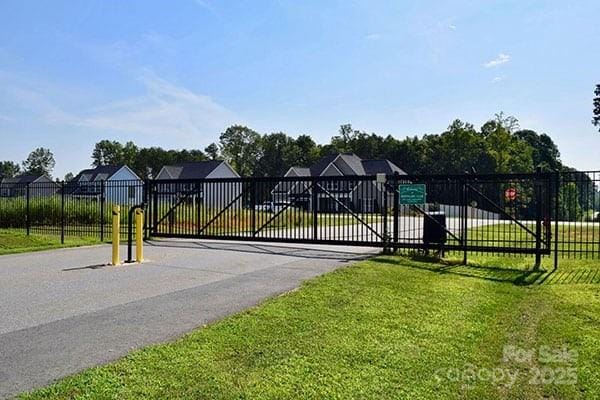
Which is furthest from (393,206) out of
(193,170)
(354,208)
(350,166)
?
(193,170)

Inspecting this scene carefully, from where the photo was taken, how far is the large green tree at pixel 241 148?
291 feet

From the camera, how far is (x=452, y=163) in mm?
65312

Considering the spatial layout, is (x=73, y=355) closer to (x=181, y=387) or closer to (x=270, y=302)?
(x=181, y=387)

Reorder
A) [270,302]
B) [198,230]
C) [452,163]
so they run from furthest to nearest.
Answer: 1. [452,163]
2. [198,230]
3. [270,302]

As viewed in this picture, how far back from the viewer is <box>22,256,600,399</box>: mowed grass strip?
3.54m

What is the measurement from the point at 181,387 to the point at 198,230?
37.9ft

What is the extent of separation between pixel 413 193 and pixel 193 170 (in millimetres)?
52784

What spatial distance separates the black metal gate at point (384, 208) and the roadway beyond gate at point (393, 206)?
21mm

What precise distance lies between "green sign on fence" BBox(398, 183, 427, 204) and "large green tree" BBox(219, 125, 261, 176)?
7822 centimetres

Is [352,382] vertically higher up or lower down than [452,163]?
lower down

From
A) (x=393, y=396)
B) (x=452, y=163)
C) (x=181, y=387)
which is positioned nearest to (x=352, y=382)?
(x=393, y=396)

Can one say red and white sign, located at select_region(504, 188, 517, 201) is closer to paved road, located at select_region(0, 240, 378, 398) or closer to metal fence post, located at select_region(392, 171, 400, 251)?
metal fence post, located at select_region(392, 171, 400, 251)

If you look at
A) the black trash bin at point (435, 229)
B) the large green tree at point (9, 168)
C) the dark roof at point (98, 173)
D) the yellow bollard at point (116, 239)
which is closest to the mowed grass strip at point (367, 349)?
the black trash bin at point (435, 229)

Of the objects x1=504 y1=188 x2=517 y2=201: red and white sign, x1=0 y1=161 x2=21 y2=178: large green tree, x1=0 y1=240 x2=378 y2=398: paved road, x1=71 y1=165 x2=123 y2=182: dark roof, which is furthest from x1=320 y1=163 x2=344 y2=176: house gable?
x1=0 y1=161 x2=21 y2=178: large green tree
